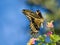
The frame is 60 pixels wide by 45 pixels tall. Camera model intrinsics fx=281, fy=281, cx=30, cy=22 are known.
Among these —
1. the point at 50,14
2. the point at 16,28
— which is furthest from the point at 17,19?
the point at 50,14

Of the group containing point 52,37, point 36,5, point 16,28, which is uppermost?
point 36,5

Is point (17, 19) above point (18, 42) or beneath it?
above

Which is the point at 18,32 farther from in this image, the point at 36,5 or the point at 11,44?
the point at 36,5

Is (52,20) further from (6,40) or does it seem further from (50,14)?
(6,40)

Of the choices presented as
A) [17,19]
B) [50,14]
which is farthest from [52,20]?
[17,19]

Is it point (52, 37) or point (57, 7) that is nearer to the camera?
point (52, 37)

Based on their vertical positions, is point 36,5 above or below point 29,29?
above
